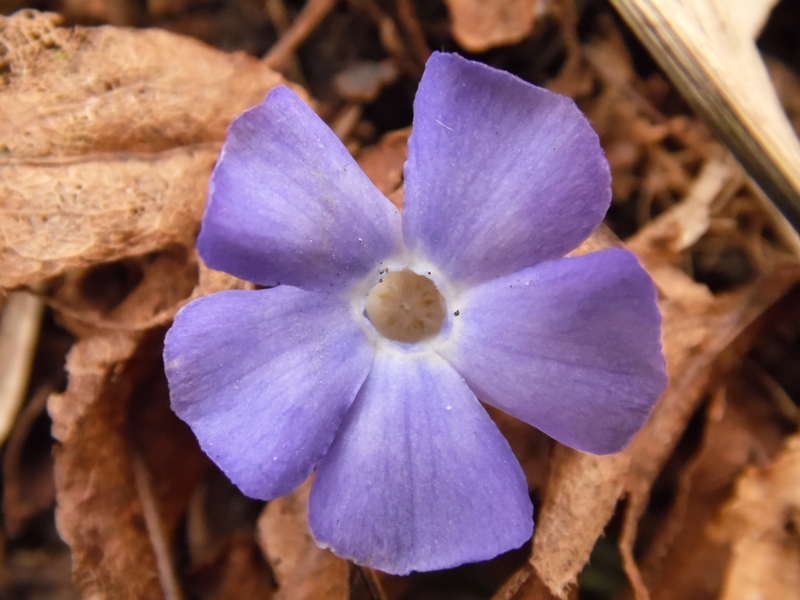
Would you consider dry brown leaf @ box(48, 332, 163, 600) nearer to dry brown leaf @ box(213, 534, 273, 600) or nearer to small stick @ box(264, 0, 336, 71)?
dry brown leaf @ box(213, 534, 273, 600)

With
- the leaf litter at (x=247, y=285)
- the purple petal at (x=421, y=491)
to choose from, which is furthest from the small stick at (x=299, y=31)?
the purple petal at (x=421, y=491)

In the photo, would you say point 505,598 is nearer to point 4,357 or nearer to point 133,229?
point 133,229

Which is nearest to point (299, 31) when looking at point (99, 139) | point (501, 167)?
point (99, 139)

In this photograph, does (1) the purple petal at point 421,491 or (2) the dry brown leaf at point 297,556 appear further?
(2) the dry brown leaf at point 297,556

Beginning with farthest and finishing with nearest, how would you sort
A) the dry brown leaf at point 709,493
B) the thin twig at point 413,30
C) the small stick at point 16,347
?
the thin twig at point 413,30 → the small stick at point 16,347 → the dry brown leaf at point 709,493

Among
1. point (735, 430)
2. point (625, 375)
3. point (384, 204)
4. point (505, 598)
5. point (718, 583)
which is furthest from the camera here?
point (735, 430)

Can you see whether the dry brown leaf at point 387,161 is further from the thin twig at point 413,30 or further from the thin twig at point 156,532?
the thin twig at point 156,532

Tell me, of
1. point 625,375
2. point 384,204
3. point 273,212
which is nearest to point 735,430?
point 625,375
